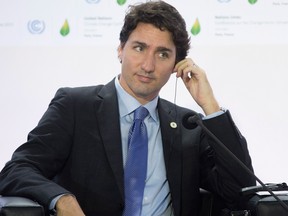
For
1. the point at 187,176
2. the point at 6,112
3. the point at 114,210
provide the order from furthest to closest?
the point at 6,112 → the point at 187,176 → the point at 114,210

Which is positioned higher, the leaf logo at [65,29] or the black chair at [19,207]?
the leaf logo at [65,29]

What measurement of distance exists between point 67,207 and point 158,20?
90 cm

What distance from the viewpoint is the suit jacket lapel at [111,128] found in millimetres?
2285

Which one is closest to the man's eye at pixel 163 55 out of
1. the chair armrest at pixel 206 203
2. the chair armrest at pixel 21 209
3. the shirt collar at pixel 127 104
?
the shirt collar at pixel 127 104

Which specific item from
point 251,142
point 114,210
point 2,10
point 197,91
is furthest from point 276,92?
point 2,10

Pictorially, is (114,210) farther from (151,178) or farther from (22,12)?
(22,12)

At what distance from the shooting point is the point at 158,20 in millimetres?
2449

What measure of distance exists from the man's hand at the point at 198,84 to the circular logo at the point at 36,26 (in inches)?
34.3

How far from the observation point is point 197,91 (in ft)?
8.15

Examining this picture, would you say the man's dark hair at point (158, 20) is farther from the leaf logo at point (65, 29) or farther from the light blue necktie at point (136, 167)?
the leaf logo at point (65, 29)

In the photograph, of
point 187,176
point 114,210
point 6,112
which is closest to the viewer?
point 114,210

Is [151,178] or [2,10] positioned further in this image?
[2,10]

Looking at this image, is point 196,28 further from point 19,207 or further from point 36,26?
point 19,207

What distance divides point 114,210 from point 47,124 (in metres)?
0.41
